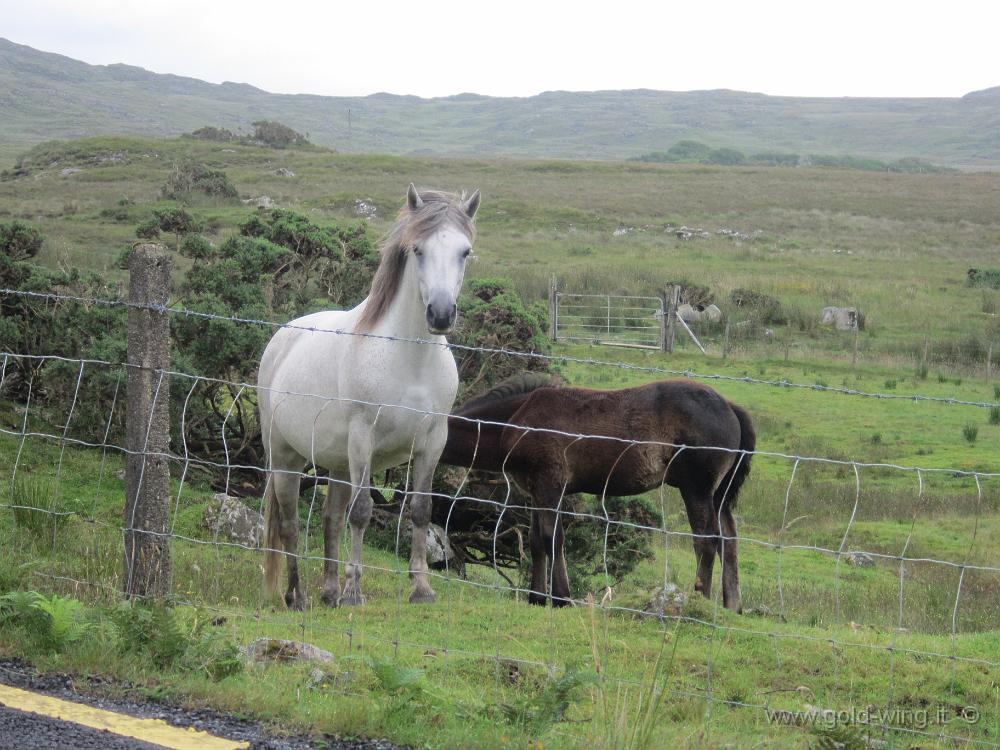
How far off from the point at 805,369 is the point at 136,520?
65.8 ft

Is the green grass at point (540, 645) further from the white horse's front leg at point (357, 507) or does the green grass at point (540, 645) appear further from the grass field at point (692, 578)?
the white horse's front leg at point (357, 507)

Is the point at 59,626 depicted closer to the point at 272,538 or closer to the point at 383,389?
the point at 383,389

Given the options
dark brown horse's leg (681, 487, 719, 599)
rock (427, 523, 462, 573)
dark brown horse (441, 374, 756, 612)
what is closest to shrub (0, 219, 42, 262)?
rock (427, 523, 462, 573)

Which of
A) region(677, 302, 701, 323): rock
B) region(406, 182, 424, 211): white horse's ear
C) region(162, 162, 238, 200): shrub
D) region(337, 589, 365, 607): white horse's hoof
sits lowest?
region(337, 589, 365, 607): white horse's hoof

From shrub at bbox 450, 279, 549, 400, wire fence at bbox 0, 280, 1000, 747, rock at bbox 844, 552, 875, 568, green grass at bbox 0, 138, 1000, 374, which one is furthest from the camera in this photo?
green grass at bbox 0, 138, 1000, 374

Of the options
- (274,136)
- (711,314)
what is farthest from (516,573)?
(274,136)

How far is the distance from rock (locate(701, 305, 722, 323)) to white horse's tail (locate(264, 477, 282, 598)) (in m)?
21.4

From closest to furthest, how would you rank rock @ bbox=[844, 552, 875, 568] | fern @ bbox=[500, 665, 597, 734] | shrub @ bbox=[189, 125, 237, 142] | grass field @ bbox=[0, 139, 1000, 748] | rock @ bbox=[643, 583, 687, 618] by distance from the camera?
1. fern @ bbox=[500, 665, 597, 734]
2. grass field @ bbox=[0, 139, 1000, 748]
3. rock @ bbox=[643, 583, 687, 618]
4. rock @ bbox=[844, 552, 875, 568]
5. shrub @ bbox=[189, 125, 237, 142]

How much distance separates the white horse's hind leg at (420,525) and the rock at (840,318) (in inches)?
876

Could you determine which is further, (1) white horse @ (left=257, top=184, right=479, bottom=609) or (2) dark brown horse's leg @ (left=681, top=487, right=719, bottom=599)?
(2) dark brown horse's leg @ (left=681, top=487, right=719, bottom=599)

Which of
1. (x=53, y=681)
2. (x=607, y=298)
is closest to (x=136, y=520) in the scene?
(x=53, y=681)

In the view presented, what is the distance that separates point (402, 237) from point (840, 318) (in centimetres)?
2292

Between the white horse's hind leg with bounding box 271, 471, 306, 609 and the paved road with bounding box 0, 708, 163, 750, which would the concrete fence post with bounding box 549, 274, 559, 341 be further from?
the paved road with bounding box 0, 708, 163, 750

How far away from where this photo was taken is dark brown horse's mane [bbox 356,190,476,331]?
23.7ft
